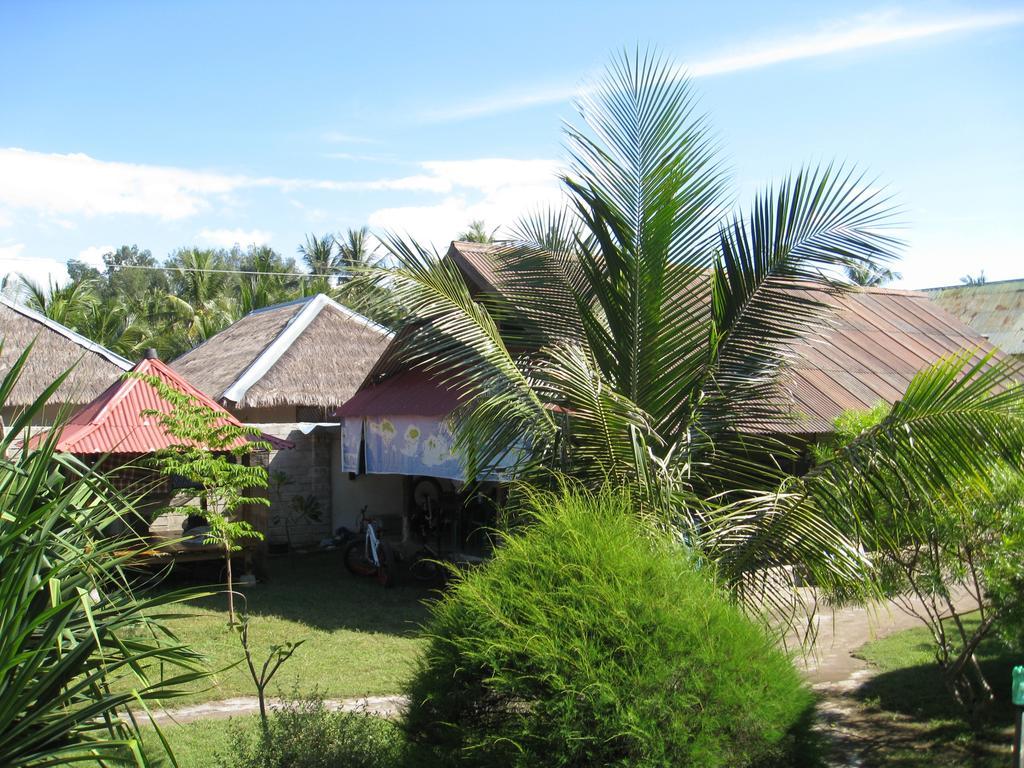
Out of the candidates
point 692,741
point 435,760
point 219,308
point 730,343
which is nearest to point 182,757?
point 435,760

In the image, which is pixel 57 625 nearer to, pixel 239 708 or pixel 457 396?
pixel 239 708

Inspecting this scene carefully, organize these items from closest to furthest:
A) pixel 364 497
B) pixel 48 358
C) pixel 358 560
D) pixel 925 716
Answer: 1. pixel 925 716
2. pixel 358 560
3. pixel 364 497
4. pixel 48 358

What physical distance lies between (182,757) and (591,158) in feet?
17.0

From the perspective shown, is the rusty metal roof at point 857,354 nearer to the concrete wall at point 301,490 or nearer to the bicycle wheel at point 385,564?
the bicycle wheel at point 385,564

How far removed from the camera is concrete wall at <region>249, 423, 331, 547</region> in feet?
55.9

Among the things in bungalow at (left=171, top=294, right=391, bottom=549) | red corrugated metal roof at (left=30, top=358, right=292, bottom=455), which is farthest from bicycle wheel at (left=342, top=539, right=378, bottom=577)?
red corrugated metal roof at (left=30, top=358, right=292, bottom=455)

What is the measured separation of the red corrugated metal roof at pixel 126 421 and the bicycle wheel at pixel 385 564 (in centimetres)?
293

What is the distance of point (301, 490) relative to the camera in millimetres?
17266

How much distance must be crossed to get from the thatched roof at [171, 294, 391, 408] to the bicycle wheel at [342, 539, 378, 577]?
3478 millimetres

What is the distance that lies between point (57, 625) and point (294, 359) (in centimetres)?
1462

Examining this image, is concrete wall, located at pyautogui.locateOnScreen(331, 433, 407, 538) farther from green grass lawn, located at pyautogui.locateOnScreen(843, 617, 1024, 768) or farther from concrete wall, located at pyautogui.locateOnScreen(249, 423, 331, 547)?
green grass lawn, located at pyautogui.locateOnScreen(843, 617, 1024, 768)

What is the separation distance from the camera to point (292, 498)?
56.2 ft

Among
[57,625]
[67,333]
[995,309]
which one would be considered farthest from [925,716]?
[995,309]

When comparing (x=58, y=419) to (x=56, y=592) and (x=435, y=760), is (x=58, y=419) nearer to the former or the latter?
(x=56, y=592)
